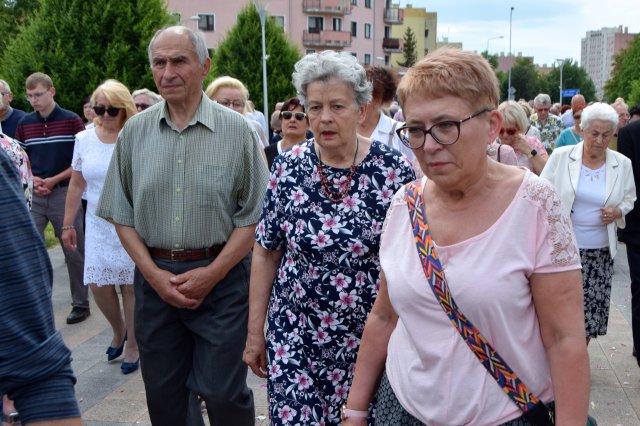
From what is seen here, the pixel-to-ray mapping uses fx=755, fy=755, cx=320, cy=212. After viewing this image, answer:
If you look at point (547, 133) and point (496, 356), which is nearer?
point (496, 356)

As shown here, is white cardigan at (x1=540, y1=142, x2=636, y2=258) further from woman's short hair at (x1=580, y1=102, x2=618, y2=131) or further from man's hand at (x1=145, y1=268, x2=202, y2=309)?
man's hand at (x1=145, y1=268, x2=202, y2=309)

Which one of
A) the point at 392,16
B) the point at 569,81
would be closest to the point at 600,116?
the point at 392,16

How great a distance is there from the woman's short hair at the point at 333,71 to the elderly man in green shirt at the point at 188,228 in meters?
0.64

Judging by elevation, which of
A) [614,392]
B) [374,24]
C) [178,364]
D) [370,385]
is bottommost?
[614,392]

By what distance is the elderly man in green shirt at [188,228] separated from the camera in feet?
12.4

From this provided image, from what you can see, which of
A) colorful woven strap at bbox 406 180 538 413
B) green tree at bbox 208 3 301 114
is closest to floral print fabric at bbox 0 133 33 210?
colorful woven strap at bbox 406 180 538 413

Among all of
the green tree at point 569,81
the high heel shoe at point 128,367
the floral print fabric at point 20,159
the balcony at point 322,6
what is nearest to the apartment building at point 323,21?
the balcony at point 322,6

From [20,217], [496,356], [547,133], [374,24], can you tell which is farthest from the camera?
[374,24]

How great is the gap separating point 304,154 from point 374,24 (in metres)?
74.4

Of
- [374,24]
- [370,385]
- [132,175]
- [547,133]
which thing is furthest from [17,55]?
[374,24]

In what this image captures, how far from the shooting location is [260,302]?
345cm

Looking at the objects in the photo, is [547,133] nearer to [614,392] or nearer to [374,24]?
[614,392]

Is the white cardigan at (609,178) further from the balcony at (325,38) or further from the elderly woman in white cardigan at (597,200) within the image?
the balcony at (325,38)

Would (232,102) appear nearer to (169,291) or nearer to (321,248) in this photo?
(169,291)
